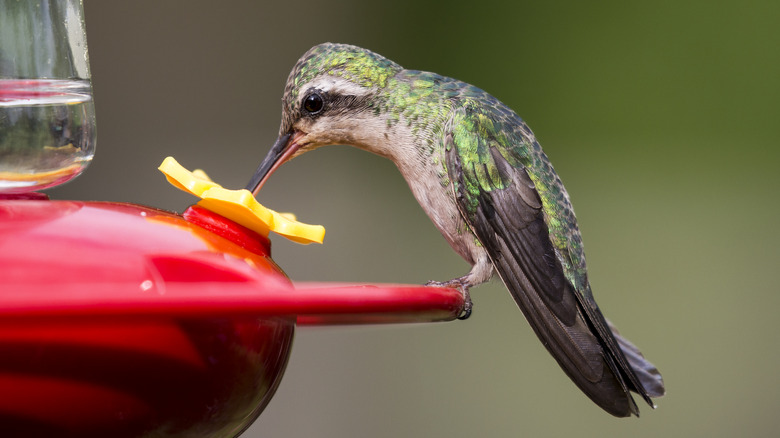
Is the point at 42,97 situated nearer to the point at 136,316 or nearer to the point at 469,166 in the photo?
the point at 136,316

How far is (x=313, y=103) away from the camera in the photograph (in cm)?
208

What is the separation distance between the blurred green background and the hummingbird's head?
200 cm

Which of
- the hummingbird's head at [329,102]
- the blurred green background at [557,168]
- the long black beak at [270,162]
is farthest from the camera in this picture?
the blurred green background at [557,168]

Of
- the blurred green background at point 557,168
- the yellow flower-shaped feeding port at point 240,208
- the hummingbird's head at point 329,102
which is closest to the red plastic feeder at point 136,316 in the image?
the yellow flower-shaped feeding port at point 240,208

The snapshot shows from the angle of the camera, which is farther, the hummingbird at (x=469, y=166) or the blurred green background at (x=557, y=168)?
the blurred green background at (x=557, y=168)

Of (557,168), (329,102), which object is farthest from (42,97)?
(557,168)

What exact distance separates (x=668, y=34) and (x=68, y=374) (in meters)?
4.02

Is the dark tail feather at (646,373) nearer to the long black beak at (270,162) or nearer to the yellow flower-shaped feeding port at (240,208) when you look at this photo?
the long black beak at (270,162)

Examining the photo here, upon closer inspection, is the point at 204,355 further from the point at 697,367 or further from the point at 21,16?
the point at 697,367

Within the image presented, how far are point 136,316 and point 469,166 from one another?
1.44 meters

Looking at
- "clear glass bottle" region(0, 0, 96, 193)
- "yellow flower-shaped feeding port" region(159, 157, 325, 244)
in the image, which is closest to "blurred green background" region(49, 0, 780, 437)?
"clear glass bottle" region(0, 0, 96, 193)

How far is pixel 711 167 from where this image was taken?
427 centimetres

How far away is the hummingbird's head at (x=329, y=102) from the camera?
6.77ft

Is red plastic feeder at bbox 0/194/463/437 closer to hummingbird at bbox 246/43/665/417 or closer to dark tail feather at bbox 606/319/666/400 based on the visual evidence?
hummingbird at bbox 246/43/665/417
